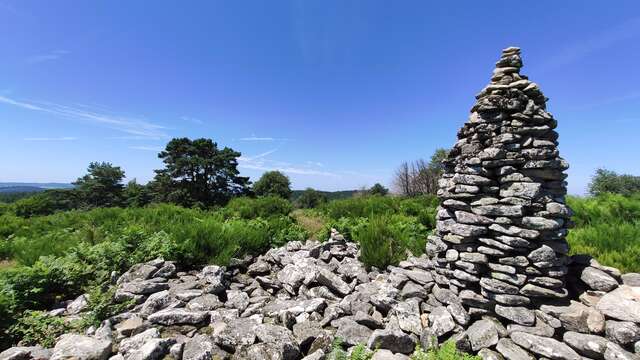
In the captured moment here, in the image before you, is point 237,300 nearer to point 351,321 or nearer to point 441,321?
point 351,321

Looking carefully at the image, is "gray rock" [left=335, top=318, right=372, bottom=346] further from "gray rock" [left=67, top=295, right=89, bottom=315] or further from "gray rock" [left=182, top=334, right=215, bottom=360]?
"gray rock" [left=67, top=295, right=89, bottom=315]

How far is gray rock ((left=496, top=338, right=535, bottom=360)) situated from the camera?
3104mm

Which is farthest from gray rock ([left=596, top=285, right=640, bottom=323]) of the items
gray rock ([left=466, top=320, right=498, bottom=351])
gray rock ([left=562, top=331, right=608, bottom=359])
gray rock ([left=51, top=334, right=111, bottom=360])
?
gray rock ([left=51, top=334, right=111, bottom=360])

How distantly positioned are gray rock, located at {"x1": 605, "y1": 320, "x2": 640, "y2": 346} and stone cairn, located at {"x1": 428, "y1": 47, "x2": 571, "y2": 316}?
1.78ft

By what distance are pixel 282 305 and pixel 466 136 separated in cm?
401

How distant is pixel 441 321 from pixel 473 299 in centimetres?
62

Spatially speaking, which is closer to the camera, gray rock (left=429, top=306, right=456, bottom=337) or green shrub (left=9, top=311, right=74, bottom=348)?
gray rock (left=429, top=306, right=456, bottom=337)

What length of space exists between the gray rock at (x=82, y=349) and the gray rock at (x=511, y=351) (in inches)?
181

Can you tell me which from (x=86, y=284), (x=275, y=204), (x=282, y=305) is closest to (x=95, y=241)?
(x=86, y=284)

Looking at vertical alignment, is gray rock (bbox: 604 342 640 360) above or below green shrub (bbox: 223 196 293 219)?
below

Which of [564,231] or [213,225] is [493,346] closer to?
[564,231]

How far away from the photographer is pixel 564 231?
378cm

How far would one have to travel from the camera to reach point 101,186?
1908 inches

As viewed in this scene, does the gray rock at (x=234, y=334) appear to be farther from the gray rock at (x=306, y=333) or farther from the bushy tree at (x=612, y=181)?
the bushy tree at (x=612, y=181)
